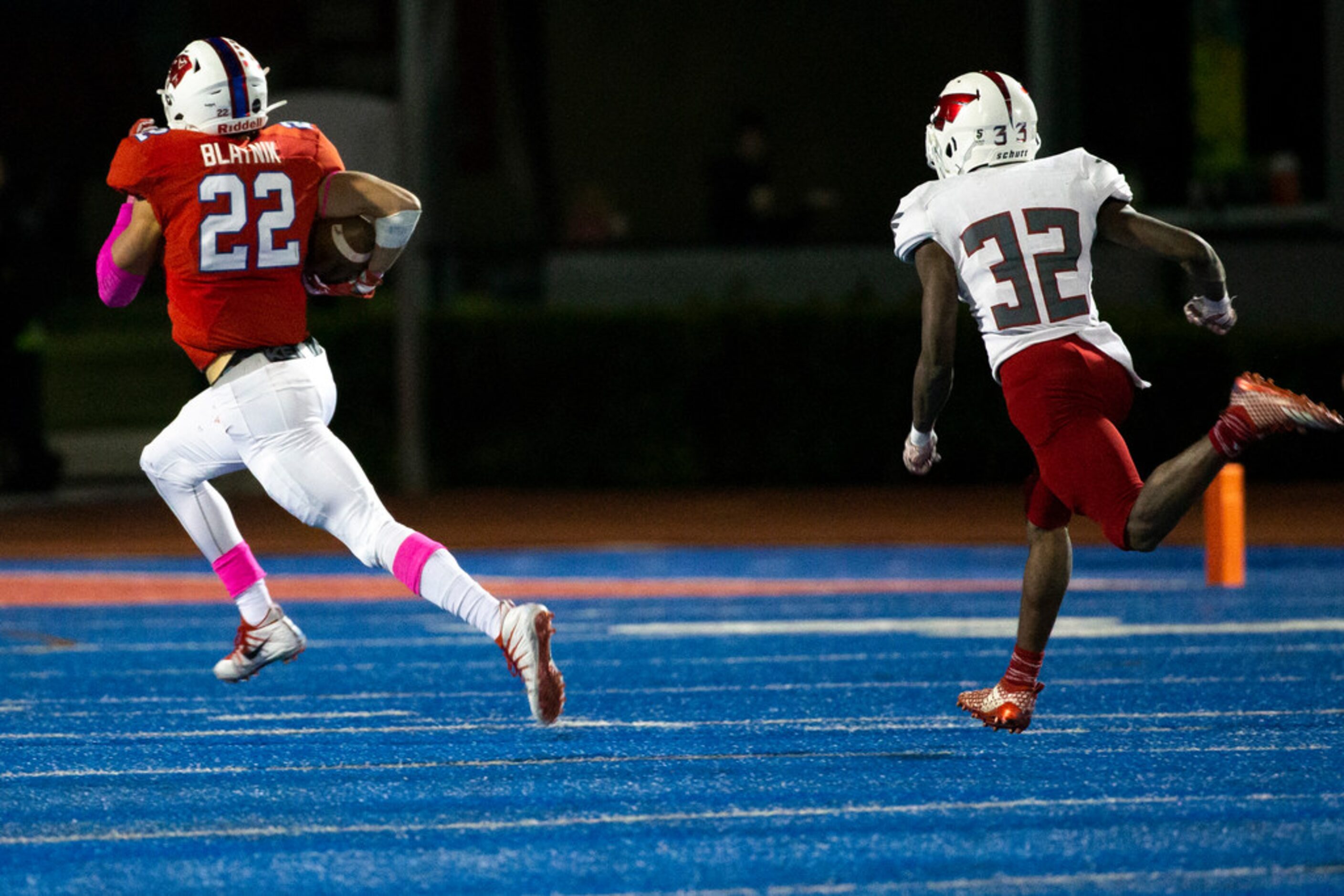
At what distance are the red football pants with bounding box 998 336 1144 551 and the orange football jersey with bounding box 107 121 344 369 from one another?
7.33ft

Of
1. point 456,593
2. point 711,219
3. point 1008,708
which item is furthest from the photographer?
point 711,219

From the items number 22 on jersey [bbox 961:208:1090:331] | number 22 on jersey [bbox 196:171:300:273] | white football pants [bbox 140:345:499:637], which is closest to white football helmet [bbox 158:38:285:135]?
number 22 on jersey [bbox 196:171:300:273]

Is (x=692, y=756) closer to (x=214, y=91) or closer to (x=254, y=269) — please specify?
(x=254, y=269)

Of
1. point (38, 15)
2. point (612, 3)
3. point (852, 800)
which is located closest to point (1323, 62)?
point (612, 3)

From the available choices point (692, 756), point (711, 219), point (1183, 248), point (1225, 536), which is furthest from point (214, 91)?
point (711, 219)

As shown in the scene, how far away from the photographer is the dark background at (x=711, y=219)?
16500 millimetres

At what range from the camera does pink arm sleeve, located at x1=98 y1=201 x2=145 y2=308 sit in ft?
21.1

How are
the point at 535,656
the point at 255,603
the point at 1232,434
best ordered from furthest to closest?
the point at 255,603, the point at 535,656, the point at 1232,434

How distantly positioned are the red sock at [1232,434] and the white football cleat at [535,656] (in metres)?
1.98

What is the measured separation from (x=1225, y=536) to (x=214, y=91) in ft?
20.4

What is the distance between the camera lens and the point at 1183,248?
612 cm

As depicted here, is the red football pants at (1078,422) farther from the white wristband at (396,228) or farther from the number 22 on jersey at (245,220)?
the number 22 on jersey at (245,220)

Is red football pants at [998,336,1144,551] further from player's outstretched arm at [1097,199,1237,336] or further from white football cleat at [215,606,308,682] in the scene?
white football cleat at [215,606,308,682]

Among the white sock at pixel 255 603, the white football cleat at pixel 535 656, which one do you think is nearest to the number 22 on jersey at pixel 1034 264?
the white football cleat at pixel 535 656
